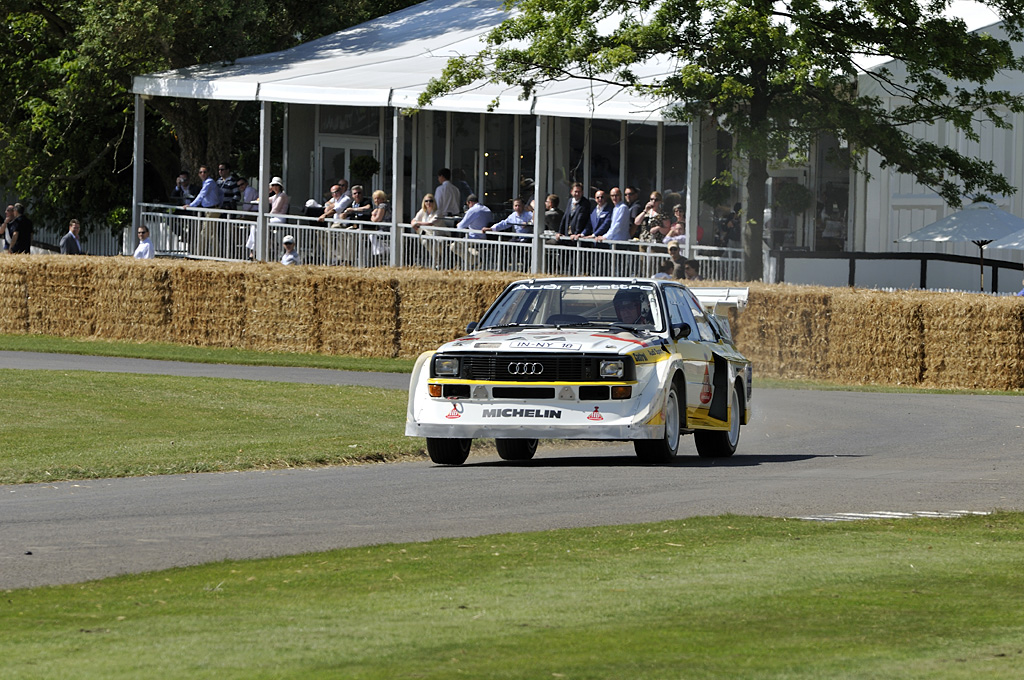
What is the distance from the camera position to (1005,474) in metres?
14.1

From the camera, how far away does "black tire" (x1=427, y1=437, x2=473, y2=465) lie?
14828 mm

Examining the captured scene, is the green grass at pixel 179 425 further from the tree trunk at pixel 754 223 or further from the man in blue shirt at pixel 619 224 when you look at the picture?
the tree trunk at pixel 754 223

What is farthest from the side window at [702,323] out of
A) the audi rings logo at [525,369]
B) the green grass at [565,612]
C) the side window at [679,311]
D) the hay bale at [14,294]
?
the hay bale at [14,294]

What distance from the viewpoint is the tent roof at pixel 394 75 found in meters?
30.5

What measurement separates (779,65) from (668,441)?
1453 centimetres

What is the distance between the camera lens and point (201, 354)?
1111 inches

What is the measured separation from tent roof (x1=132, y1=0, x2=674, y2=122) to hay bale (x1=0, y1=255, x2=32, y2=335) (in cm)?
575

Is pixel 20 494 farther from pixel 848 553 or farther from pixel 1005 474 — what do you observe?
pixel 1005 474

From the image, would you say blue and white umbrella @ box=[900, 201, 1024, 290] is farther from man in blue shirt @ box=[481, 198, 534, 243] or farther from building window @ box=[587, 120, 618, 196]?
building window @ box=[587, 120, 618, 196]

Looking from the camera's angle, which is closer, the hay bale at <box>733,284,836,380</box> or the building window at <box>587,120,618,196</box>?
the hay bale at <box>733,284,836,380</box>

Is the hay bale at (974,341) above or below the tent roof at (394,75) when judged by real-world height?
below

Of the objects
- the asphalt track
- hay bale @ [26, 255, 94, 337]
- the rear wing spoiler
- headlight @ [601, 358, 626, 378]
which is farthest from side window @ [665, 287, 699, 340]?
hay bale @ [26, 255, 94, 337]

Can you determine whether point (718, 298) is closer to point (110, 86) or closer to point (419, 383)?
point (419, 383)

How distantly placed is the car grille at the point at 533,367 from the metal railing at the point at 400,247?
15264 millimetres
